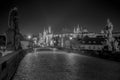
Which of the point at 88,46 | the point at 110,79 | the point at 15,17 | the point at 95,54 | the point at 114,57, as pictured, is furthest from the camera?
the point at 88,46

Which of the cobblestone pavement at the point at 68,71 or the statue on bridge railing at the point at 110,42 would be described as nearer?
the cobblestone pavement at the point at 68,71

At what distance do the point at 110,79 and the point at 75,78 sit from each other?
370cm

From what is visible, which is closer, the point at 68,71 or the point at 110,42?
the point at 68,71

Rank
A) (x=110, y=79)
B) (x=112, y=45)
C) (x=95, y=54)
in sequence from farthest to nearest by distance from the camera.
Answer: (x=112, y=45)
(x=95, y=54)
(x=110, y=79)

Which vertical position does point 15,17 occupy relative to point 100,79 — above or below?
above

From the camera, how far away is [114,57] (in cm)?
3033

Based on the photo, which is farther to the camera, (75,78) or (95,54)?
(95,54)

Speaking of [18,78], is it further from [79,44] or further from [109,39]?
[79,44]

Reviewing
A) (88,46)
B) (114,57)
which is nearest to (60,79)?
(114,57)

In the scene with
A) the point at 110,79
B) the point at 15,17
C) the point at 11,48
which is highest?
the point at 15,17

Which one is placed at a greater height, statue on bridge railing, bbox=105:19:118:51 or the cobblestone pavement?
statue on bridge railing, bbox=105:19:118:51

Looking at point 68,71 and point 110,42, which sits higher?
point 110,42

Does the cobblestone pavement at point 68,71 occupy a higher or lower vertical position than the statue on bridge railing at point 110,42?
lower

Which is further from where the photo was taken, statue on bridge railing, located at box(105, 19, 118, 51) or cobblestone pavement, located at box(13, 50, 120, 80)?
statue on bridge railing, located at box(105, 19, 118, 51)
